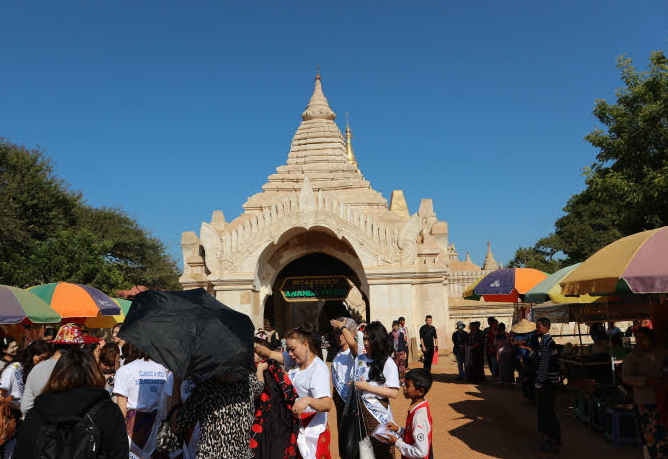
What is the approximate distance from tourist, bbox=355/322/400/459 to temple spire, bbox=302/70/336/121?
1917cm

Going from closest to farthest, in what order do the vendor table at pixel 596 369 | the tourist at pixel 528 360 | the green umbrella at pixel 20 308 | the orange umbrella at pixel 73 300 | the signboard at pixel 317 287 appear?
the green umbrella at pixel 20 308, the vendor table at pixel 596 369, the tourist at pixel 528 360, the orange umbrella at pixel 73 300, the signboard at pixel 317 287

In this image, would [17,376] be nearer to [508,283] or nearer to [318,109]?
[508,283]

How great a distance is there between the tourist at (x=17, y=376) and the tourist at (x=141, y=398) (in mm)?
1124

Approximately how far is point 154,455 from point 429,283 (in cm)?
1335

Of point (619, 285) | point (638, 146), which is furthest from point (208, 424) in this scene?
point (638, 146)

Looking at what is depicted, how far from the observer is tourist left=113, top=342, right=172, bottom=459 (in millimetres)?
4871

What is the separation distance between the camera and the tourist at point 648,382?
5.64 meters

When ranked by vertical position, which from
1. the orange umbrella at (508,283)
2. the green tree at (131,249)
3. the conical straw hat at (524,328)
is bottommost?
the conical straw hat at (524,328)

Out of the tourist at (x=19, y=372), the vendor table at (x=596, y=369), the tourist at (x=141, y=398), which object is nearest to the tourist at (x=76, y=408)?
the tourist at (x=141, y=398)

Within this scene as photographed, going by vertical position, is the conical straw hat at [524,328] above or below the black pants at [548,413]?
above

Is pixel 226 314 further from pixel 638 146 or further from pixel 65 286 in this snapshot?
pixel 638 146

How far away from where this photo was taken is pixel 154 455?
490 cm

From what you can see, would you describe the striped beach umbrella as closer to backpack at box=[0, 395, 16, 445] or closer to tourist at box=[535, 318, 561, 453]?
tourist at box=[535, 318, 561, 453]

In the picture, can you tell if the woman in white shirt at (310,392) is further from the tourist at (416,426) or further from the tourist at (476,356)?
the tourist at (476,356)
